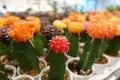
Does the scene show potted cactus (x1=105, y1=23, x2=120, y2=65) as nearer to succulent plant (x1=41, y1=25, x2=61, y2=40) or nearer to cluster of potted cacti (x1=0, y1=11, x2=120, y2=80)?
→ cluster of potted cacti (x1=0, y1=11, x2=120, y2=80)

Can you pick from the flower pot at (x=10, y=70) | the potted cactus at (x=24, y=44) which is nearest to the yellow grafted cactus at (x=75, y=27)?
the potted cactus at (x=24, y=44)

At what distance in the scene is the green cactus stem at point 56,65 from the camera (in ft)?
1.52

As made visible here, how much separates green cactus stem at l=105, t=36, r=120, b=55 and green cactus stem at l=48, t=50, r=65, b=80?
11.3 inches

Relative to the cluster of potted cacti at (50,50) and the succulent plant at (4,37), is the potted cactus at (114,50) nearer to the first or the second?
the cluster of potted cacti at (50,50)

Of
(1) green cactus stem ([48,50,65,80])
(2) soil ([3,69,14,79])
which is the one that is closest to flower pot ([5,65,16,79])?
(2) soil ([3,69,14,79])

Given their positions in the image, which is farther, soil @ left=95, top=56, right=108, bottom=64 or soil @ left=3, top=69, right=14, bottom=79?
soil @ left=95, top=56, right=108, bottom=64

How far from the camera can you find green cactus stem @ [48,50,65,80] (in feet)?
1.52

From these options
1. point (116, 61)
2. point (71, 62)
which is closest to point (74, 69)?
point (71, 62)

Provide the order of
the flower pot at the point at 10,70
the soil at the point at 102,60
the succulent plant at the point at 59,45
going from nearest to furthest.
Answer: the succulent plant at the point at 59,45
the flower pot at the point at 10,70
the soil at the point at 102,60

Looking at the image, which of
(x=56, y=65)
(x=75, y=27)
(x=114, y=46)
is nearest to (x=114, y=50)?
(x=114, y=46)

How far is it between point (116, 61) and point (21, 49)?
1.16 feet

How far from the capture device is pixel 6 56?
59 centimetres

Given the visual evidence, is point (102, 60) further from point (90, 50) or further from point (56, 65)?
point (56, 65)

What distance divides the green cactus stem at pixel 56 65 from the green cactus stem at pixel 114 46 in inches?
11.3
